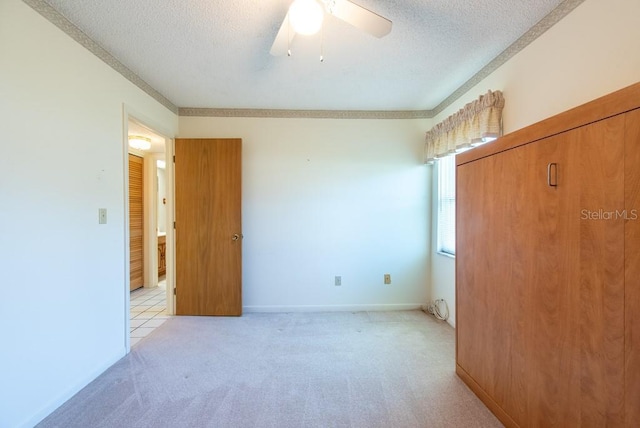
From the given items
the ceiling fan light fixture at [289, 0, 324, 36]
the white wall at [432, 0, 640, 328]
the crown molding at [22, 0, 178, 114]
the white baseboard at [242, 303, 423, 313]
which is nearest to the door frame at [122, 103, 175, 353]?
the crown molding at [22, 0, 178, 114]

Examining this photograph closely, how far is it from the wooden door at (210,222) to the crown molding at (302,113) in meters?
0.39

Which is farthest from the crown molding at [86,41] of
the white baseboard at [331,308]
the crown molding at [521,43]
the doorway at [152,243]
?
the crown molding at [521,43]

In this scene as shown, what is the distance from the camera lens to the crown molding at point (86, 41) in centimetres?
156

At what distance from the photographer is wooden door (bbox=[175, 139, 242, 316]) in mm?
3021

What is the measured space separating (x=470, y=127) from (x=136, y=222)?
458 centimetres

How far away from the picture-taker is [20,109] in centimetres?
144

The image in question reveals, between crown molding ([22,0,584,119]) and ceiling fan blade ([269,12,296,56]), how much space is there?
4.48 ft

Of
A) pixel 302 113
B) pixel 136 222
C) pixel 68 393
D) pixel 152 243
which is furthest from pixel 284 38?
pixel 152 243

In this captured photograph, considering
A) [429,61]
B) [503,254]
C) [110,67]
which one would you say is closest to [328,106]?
[429,61]

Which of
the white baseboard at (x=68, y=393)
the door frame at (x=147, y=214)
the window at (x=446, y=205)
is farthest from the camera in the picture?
the window at (x=446, y=205)

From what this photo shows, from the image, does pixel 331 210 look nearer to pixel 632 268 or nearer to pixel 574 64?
pixel 574 64

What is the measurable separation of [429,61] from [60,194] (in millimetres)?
2831

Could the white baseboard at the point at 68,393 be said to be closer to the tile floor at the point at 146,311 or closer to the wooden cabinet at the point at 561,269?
the tile floor at the point at 146,311

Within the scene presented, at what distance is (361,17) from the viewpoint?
1.37 m
